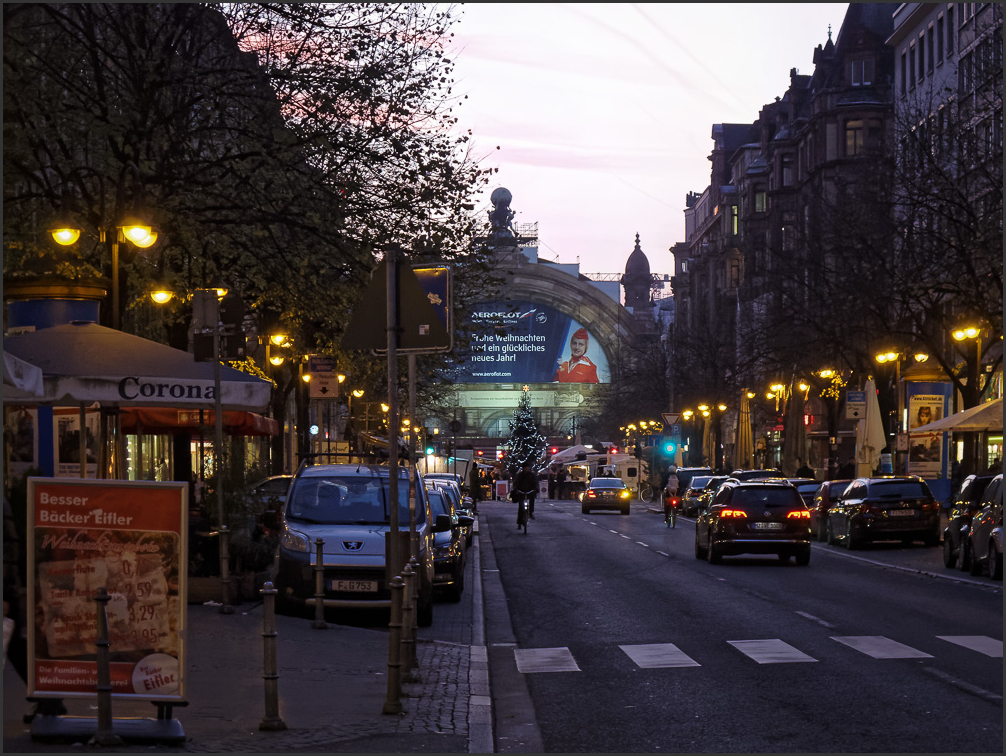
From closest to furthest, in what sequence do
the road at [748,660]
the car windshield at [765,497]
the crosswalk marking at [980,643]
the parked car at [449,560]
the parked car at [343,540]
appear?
the road at [748,660], the crosswalk marking at [980,643], the parked car at [343,540], the parked car at [449,560], the car windshield at [765,497]

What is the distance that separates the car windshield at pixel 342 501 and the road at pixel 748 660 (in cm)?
199

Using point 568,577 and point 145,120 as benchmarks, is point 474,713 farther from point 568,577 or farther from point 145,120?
point 568,577

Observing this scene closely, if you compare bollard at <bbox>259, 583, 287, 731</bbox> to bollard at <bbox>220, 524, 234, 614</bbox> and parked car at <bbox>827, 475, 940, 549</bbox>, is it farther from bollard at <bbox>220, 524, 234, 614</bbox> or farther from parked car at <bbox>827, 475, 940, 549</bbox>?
parked car at <bbox>827, 475, 940, 549</bbox>

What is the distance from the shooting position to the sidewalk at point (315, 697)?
912 centimetres

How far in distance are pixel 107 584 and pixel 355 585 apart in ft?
28.1

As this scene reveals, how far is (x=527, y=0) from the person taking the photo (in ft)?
38.8

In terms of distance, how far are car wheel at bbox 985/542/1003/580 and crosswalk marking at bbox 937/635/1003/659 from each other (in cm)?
859

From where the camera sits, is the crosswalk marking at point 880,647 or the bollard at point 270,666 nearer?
the bollard at point 270,666

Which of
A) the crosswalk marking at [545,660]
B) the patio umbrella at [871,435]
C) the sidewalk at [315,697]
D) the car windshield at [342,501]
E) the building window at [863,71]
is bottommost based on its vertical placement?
the crosswalk marking at [545,660]

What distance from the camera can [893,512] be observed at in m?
33.8

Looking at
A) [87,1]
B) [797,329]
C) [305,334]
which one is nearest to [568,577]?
[305,334]

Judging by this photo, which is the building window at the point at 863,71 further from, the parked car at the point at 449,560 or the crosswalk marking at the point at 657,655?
the crosswalk marking at the point at 657,655

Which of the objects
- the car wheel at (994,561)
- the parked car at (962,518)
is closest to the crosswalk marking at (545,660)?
the car wheel at (994,561)

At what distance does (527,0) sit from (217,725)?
5.89 metres
